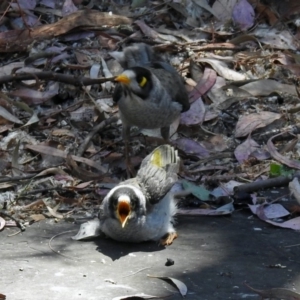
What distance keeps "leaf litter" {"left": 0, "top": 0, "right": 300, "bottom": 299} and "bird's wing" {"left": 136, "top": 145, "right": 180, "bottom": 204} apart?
1.32 ft

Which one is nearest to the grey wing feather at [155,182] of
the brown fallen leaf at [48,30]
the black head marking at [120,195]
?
the black head marking at [120,195]

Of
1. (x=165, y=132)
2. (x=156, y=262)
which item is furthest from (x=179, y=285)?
(x=165, y=132)

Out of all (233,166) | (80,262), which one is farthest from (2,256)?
(233,166)

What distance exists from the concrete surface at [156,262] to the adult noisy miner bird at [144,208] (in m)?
0.11

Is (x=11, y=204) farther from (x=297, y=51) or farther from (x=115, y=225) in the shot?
(x=297, y=51)

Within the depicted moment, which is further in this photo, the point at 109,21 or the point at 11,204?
the point at 109,21

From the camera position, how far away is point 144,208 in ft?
22.2

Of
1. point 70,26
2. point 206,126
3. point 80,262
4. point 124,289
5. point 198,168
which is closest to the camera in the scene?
point 124,289

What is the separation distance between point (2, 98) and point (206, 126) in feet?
6.60

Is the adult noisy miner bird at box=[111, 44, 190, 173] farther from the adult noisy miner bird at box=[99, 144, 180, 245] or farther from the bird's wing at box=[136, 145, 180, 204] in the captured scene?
the adult noisy miner bird at box=[99, 144, 180, 245]

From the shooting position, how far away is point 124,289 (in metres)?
6.00

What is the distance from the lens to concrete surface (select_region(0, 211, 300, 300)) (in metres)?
5.99

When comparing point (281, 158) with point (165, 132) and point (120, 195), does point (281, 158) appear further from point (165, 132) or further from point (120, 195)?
point (120, 195)

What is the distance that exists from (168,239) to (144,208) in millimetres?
310
